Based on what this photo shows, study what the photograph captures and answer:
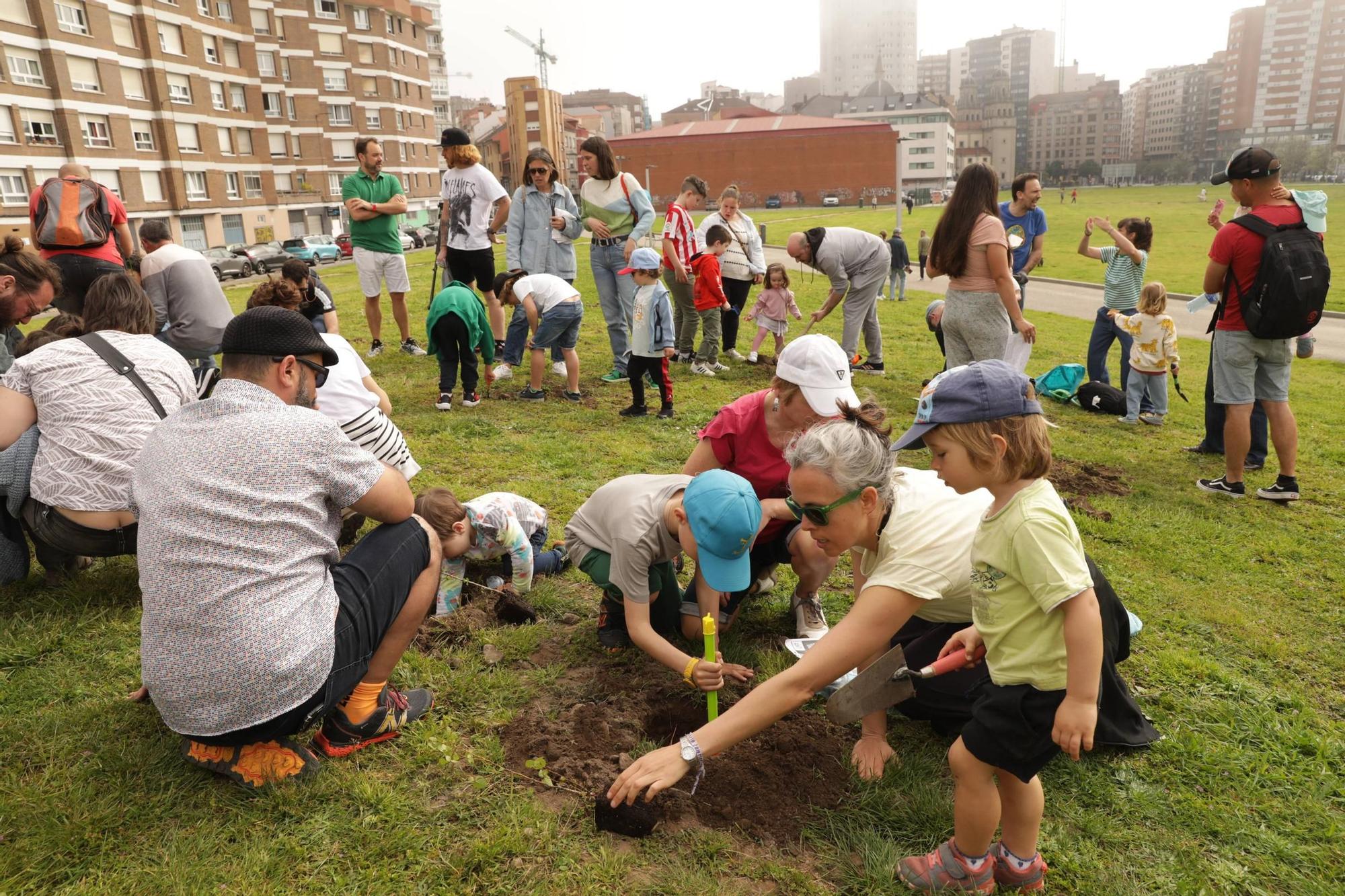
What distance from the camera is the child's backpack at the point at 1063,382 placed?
8352 millimetres

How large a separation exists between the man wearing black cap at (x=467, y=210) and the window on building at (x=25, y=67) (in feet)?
123

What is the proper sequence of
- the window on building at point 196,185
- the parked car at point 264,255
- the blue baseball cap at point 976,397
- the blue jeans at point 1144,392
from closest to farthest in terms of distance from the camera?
the blue baseball cap at point 976,397, the blue jeans at point 1144,392, the parked car at point 264,255, the window on building at point 196,185

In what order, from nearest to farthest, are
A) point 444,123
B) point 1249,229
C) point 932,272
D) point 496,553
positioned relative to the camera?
point 496,553 < point 1249,229 < point 932,272 < point 444,123

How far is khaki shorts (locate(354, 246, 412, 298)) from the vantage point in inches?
341

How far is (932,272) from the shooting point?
19.7 ft

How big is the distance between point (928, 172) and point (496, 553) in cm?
12051

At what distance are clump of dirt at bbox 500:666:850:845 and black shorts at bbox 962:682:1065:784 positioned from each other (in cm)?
71

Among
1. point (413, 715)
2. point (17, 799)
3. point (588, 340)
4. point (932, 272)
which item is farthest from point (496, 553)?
point (588, 340)

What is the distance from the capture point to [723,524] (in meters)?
2.74

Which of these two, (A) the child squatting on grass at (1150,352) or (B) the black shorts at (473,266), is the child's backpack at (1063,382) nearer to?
(A) the child squatting on grass at (1150,352)

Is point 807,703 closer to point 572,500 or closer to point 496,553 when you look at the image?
point 496,553

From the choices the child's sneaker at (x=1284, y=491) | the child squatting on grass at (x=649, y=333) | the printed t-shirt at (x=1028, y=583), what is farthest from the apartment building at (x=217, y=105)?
the printed t-shirt at (x=1028, y=583)

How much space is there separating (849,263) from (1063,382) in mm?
2498

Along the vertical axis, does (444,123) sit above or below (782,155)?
above
